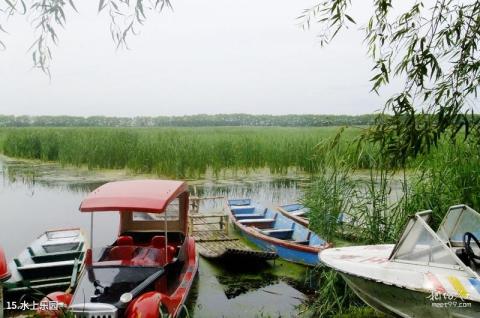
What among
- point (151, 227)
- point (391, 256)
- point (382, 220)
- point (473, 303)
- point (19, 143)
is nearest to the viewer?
point (473, 303)

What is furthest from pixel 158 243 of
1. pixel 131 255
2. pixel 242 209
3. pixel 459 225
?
pixel 242 209

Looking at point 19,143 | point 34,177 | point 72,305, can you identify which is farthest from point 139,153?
point 72,305

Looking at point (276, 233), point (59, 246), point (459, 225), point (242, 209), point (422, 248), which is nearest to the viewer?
point (422, 248)

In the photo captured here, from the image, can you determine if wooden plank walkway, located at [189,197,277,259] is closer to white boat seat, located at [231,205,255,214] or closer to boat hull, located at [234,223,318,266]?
boat hull, located at [234,223,318,266]

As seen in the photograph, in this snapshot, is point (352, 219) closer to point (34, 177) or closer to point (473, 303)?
point (473, 303)

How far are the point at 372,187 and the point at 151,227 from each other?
303cm

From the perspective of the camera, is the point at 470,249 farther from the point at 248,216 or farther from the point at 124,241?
the point at 248,216

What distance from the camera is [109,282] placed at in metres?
4.74

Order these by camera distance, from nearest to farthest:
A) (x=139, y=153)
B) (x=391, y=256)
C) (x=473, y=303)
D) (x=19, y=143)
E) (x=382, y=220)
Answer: (x=473, y=303), (x=391, y=256), (x=382, y=220), (x=139, y=153), (x=19, y=143)

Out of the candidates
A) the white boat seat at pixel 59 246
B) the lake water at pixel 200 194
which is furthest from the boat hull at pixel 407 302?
the white boat seat at pixel 59 246

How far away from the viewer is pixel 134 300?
169 inches

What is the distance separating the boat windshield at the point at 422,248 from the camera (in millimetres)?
3580

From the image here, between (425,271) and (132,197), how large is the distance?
10.1 ft

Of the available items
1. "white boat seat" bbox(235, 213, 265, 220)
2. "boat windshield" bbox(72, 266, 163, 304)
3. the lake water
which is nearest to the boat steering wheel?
the lake water
